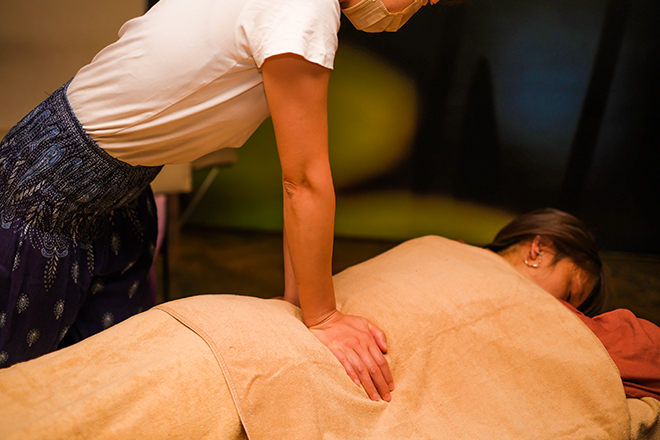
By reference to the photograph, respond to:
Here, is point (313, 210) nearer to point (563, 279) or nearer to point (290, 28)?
point (290, 28)

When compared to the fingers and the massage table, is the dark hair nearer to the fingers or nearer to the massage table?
the massage table

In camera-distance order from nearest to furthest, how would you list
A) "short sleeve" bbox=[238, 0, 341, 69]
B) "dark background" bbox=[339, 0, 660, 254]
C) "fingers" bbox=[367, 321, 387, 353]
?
"short sleeve" bbox=[238, 0, 341, 69] < "fingers" bbox=[367, 321, 387, 353] < "dark background" bbox=[339, 0, 660, 254]

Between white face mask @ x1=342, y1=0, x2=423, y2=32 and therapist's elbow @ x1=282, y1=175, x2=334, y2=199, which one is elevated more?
white face mask @ x1=342, y1=0, x2=423, y2=32

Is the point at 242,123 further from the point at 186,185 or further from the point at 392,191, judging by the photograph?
the point at 392,191

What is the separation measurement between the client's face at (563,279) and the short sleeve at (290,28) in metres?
0.87

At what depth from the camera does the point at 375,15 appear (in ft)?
2.59

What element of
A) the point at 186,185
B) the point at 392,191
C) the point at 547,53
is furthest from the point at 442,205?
the point at 186,185

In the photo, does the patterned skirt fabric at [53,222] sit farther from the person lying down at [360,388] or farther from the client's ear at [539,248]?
the client's ear at [539,248]

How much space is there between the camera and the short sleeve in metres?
0.65

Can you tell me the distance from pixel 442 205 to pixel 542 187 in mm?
444

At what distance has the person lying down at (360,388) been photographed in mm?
658

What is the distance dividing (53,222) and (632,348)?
120cm

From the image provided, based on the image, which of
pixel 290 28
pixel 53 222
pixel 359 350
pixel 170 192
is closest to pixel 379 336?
pixel 359 350

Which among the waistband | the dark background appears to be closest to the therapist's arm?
the waistband
